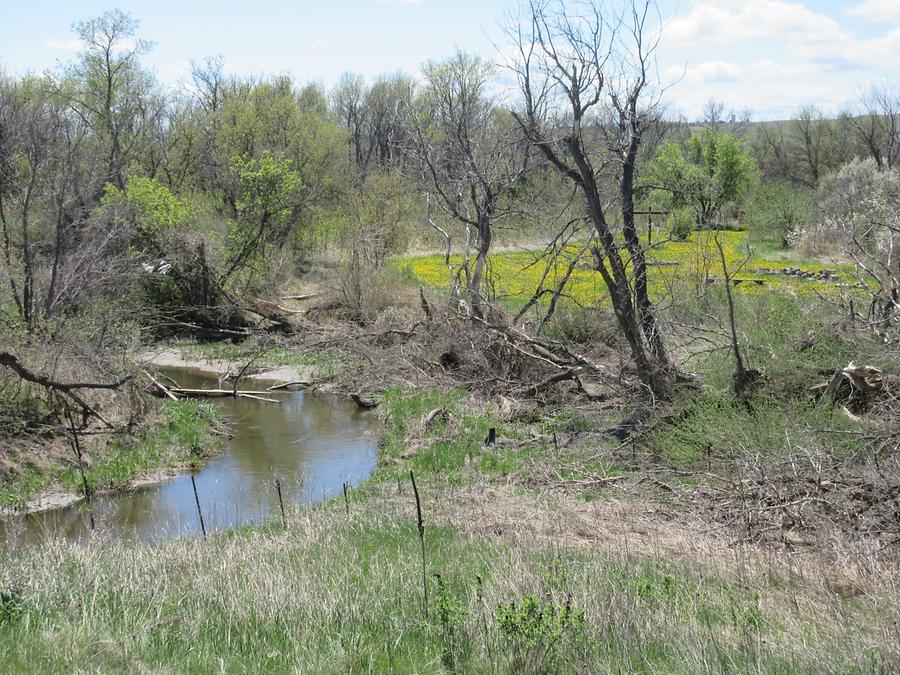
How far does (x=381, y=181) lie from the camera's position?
34.6 meters

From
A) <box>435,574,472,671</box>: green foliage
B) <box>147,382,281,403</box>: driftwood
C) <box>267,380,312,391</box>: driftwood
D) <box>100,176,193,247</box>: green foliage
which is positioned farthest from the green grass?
<box>435,574,472,671</box>: green foliage

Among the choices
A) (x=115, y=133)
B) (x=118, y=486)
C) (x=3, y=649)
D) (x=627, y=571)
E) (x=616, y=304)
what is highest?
(x=115, y=133)

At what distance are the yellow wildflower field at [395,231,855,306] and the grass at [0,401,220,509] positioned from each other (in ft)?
23.9

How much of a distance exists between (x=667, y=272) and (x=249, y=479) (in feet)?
44.8

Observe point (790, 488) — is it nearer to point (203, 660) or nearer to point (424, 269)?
point (203, 660)

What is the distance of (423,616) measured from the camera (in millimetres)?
6000

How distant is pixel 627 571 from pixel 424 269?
3095 cm

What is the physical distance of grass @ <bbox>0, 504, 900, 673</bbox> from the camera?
5043 millimetres

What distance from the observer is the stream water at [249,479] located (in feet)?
38.9

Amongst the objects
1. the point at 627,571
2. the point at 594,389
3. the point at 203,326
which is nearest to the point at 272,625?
the point at 627,571

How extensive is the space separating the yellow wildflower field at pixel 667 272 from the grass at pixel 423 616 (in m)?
9.80

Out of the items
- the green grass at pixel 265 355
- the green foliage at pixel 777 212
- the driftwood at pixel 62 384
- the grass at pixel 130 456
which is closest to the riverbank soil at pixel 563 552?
the grass at pixel 130 456

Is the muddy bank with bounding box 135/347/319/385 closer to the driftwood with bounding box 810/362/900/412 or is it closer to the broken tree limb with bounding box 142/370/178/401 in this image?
the broken tree limb with bounding box 142/370/178/401

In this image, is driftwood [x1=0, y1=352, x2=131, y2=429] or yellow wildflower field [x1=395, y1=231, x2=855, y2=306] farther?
yellow wildflower field [x1=395, y1=231, x2=855, y2=306]
